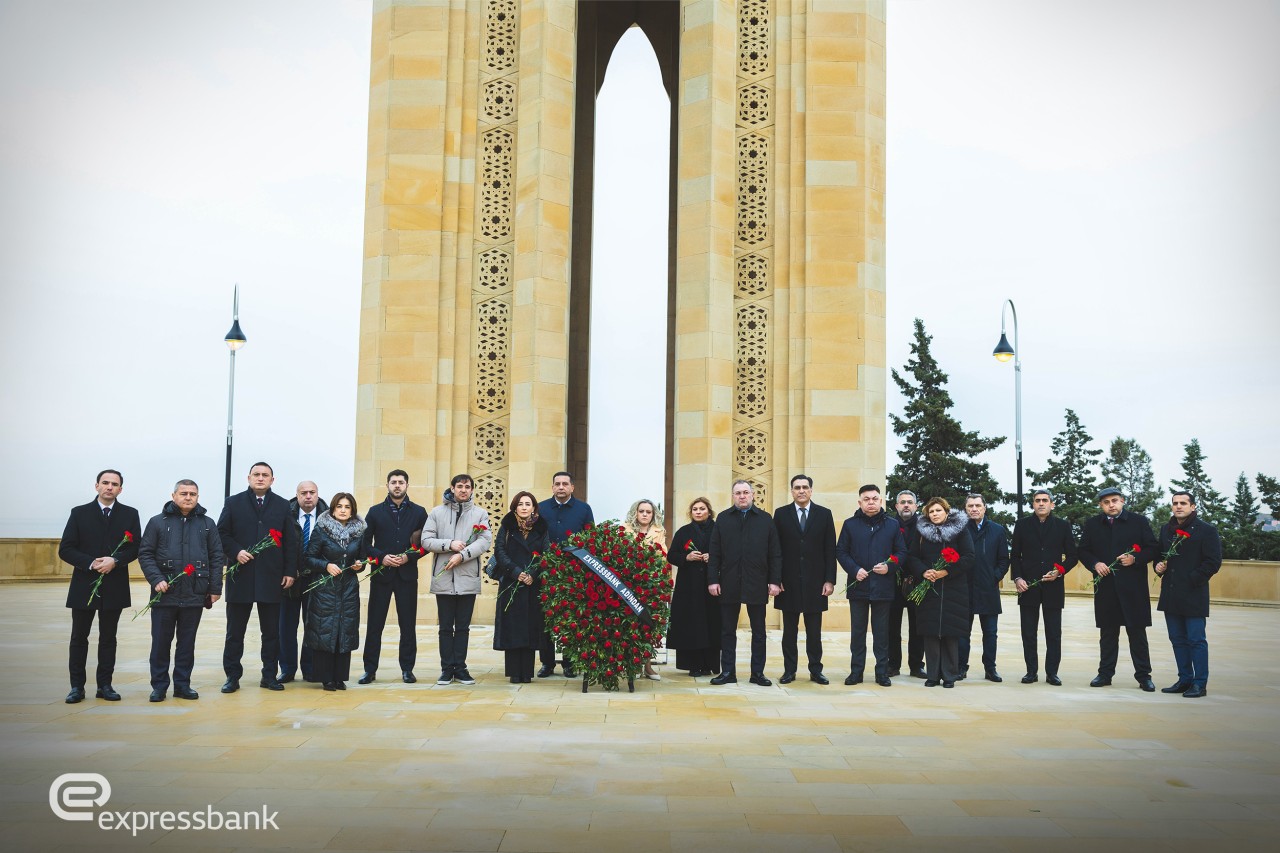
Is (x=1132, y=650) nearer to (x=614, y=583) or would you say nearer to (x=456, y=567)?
(x=614, y=583)

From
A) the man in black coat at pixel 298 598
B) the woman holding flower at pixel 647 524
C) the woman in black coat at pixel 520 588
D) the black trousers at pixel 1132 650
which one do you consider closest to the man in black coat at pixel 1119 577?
the black trousers at pixel 1132 650

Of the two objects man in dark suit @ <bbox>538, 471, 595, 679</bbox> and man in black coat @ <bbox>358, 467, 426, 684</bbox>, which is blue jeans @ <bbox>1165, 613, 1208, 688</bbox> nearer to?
man in dark suit @ <bbox>538, 471, 595, 679</bbox>

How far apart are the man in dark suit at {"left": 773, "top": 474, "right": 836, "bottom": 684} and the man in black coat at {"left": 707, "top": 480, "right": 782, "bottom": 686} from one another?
208 mm

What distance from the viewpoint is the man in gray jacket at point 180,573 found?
9.25 meters

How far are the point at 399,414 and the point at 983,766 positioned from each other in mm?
11530

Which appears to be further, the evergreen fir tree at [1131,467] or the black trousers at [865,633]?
the evergreen fir tree at [1131,467]

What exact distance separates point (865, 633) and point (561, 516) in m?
3.13

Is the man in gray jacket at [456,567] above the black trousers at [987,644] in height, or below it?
above

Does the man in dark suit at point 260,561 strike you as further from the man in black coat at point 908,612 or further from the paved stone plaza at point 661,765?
the man in black coat at point 908,612

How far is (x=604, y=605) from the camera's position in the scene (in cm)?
990

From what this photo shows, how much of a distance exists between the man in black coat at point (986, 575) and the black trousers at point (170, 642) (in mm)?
7101

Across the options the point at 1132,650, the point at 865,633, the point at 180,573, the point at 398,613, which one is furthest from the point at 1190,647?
the point at 180,573
